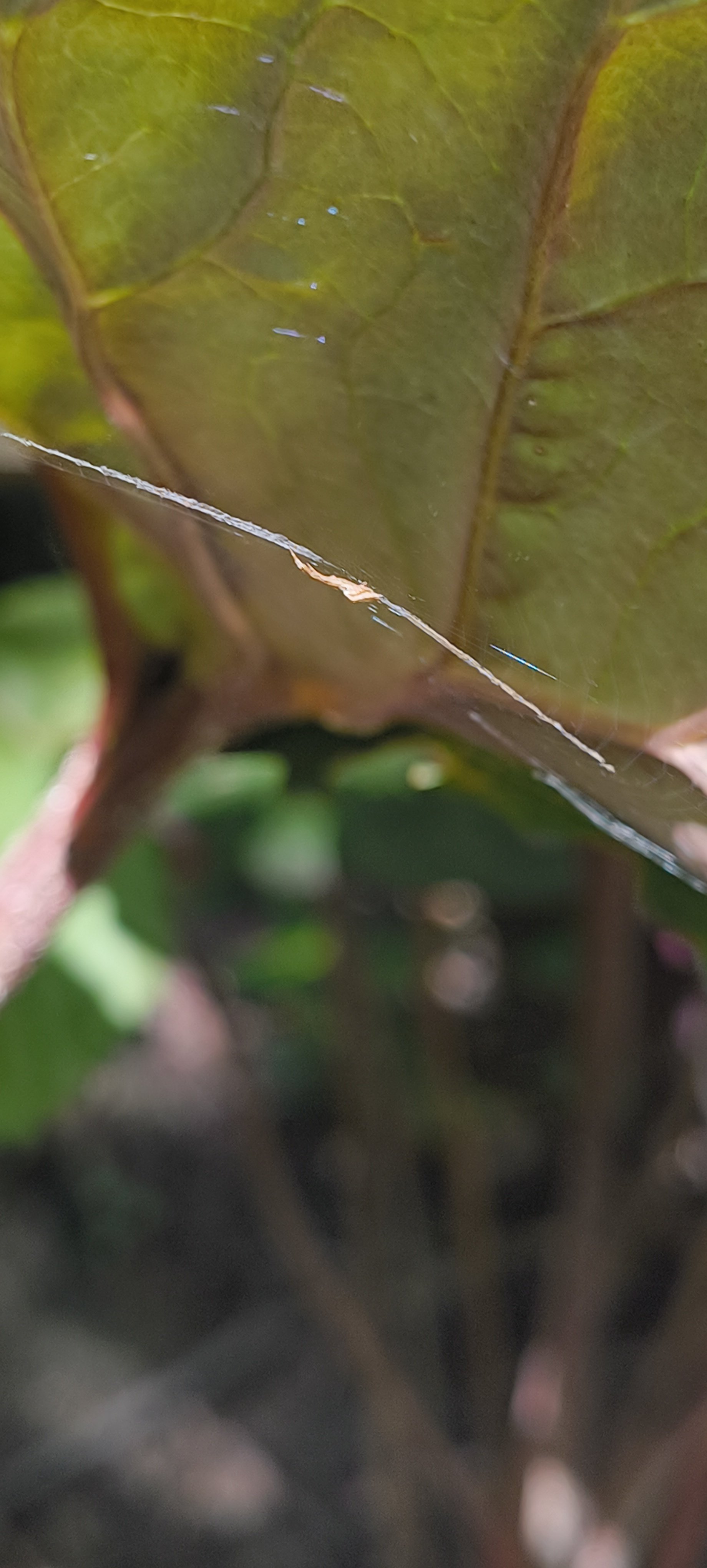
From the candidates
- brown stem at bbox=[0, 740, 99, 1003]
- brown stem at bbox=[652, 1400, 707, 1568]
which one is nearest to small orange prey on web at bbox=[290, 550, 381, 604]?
brown stem at bbox=[0, 740, 99, 1003]

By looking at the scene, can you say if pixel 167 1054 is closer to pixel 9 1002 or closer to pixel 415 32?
pixel 9 1002

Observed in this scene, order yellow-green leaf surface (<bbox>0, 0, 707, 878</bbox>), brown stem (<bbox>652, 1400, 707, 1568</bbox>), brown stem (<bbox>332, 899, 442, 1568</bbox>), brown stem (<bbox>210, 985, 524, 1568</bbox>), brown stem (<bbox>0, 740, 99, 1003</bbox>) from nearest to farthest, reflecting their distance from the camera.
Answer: yellow-green leaf surface (<bbox>0, 0, 707, 878</bbox>)
brown stem (<bbox>0, 740, 99, 1003</bbox>)
brown stem (<bbox>652, 1400, 707, 1568</bbox>)
brown stem (<bbox>210, 985, 524, 1568</bbox>)
brown stem (<bbox>332, 899, 442, 1568</bbox>)

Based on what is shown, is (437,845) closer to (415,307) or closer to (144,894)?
(144,894)

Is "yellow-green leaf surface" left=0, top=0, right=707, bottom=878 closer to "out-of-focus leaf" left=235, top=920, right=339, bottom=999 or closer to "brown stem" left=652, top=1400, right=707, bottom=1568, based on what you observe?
"brown stem" left=652, top=1400, right=707, bottom=1568

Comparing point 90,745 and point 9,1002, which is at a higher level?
point 90,745

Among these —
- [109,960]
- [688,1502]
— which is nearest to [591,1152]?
[688,1502]

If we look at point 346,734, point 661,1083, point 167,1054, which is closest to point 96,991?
point 346,734
